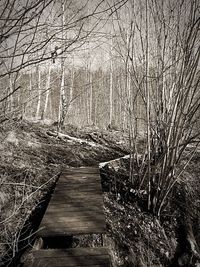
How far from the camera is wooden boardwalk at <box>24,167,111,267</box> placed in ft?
6.51

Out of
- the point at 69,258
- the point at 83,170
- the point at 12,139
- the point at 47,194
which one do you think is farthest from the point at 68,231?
the point at 12,139

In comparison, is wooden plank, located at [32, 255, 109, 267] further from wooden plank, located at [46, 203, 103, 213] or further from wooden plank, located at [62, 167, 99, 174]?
wooden plank, located at [62, 167, 99, 174]

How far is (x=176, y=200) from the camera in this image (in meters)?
3.69

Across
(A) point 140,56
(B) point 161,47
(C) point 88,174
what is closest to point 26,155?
(C) point 88,174

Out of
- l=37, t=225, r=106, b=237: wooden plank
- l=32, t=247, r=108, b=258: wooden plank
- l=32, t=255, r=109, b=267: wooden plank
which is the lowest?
l=32, t=255, r=109, b=267: wooden plank

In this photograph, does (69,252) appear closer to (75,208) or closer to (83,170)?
(75,208)

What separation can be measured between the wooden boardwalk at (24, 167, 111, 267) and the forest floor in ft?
0.67

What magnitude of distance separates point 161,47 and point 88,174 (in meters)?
2.50

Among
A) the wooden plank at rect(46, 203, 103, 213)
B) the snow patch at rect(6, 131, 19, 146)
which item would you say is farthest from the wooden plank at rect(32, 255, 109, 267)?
the snow patch at rect(6, 131, 19, 146)

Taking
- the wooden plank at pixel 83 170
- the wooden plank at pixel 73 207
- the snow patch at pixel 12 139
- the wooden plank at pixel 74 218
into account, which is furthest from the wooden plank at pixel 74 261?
the snow patch at pixel 12 139

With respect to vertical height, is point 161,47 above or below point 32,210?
above

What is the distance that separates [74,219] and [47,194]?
106cm

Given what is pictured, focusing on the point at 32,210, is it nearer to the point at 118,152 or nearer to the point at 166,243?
the point at 166,243

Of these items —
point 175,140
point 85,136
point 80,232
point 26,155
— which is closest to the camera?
point 80,232
